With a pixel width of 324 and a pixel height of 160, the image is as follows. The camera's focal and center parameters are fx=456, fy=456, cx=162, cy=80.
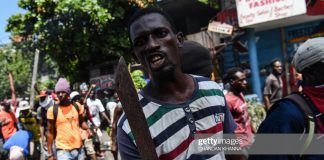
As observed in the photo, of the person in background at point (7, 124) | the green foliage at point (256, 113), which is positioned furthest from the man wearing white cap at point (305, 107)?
the person in background at point (7, 124)

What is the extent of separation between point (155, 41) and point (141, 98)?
0.26m

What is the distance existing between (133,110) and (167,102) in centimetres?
31

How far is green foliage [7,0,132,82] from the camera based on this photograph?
13.4 meters

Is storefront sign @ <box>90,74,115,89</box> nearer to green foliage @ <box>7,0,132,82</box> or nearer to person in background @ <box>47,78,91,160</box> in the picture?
green foliage @ <box>7,0,132,82</box>

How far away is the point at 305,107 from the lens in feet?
6.43

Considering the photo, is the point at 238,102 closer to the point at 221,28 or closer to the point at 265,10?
the point at 265,10

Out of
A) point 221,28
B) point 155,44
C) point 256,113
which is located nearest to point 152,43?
point 155,44

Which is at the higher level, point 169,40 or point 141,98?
point 169,40

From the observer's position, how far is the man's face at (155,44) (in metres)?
1.85

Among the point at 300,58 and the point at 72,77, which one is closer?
the point at 300,58

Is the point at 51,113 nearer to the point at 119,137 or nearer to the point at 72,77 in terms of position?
the point at 119,137

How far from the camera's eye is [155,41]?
6.12 ft

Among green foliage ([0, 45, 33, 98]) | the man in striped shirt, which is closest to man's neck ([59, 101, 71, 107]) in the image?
the man in striped shirt

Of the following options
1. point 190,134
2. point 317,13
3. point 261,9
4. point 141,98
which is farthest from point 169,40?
point 261,9
